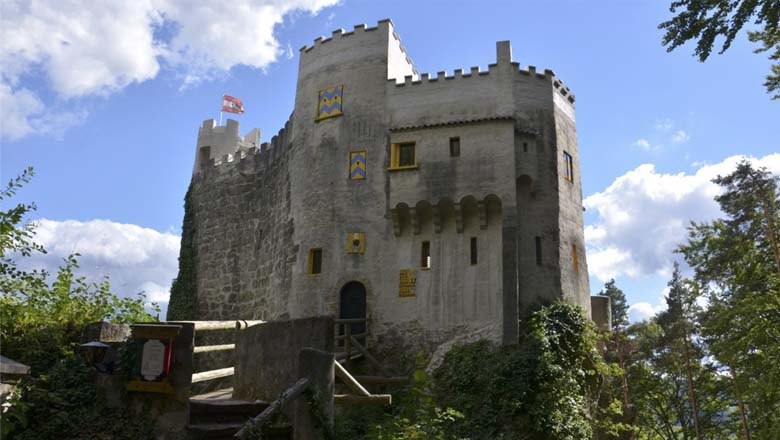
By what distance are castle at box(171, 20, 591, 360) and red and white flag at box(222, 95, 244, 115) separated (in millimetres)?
10910

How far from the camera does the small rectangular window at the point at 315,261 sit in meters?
19.3

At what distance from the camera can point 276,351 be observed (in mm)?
9789

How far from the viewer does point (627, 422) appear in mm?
19344

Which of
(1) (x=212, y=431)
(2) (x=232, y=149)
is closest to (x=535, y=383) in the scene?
(1) (x=212, y=431)

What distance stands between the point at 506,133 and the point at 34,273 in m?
12.8

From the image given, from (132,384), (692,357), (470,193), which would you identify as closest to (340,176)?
(470,193)

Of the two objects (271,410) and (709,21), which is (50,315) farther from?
(709,21)

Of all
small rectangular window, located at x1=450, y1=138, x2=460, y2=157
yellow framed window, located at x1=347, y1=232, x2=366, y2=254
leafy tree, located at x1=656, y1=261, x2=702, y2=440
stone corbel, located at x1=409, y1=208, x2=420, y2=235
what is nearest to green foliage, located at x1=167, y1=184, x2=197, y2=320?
yellow framed window, located at x1=347, y1=232, x2=366, y2=254

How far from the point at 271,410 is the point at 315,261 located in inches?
481

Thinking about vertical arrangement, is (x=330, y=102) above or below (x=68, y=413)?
above

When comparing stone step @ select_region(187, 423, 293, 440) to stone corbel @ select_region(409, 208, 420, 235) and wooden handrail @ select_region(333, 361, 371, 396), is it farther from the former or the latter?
stone corbel @ select_region(409, 208, 420, 235)

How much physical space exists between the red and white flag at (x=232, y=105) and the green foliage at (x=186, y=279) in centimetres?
683

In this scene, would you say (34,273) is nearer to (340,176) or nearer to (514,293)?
(340,176)

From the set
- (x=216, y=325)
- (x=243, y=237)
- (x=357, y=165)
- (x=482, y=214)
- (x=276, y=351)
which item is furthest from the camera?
(x=243, y=237)
